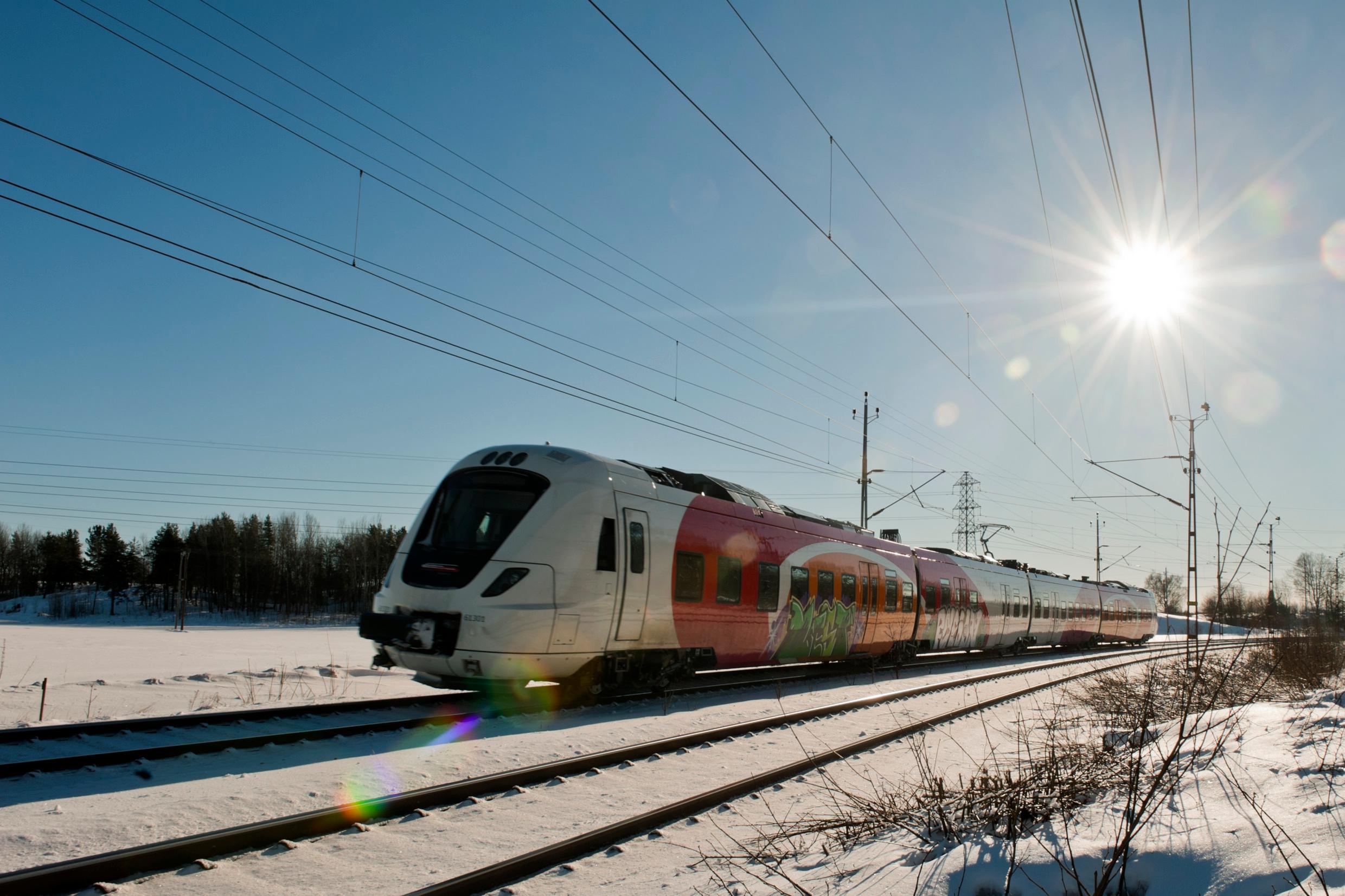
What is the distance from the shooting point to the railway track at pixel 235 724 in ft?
22.0

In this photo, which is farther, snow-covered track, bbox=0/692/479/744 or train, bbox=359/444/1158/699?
train, bbox=359/444/1158/699

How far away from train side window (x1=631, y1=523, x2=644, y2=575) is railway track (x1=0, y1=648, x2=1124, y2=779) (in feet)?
6.57

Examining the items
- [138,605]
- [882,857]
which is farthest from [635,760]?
[138,605]

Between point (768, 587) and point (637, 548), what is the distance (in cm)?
391

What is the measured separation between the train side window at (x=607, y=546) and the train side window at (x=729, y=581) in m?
2.72

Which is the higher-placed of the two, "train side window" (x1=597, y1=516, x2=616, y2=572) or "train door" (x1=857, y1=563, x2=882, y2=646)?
"train side window" (x1=597, y1=516, x2=616, y2=572)

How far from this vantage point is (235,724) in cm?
870

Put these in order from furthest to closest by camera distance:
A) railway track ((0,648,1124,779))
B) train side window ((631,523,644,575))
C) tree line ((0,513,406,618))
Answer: tree line ((0,513,406,618)) → train side window ((631,523,644,575)) → railway track ((0,648,1124,779))

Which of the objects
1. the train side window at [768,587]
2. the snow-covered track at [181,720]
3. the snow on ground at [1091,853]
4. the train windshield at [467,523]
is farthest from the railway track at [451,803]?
the train side window at [768,587]

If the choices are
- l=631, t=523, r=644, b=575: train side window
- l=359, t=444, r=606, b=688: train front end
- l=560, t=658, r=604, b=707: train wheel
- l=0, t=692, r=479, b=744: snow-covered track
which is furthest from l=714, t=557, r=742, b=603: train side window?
l=0, t=692, r=479, b=744: snow-covered track

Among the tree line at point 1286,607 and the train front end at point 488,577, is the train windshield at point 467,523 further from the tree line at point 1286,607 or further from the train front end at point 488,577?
the tree line at point 1286,607

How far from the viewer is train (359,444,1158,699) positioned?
393 inches

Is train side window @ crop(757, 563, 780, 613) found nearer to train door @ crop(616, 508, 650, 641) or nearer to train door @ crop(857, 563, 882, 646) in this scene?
train door @ crop(616, 508, 650, 641)

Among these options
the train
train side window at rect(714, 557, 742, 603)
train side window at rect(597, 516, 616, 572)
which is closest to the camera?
the train
